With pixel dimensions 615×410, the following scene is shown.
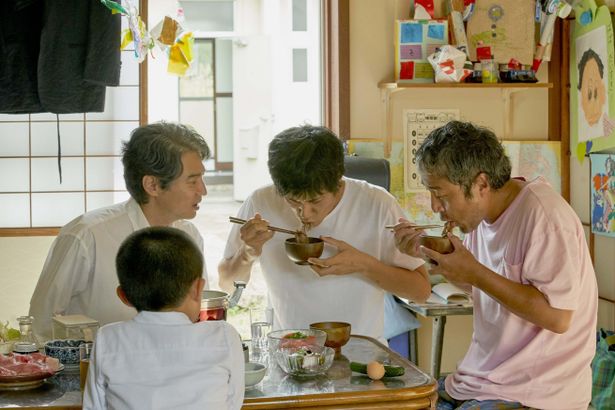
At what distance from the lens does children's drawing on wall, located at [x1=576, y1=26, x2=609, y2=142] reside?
425cm

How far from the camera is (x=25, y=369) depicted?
7.20 feet

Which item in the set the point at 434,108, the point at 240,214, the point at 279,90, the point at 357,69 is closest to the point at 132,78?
the point at 357,69

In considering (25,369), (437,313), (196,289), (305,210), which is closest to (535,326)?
(305,210)

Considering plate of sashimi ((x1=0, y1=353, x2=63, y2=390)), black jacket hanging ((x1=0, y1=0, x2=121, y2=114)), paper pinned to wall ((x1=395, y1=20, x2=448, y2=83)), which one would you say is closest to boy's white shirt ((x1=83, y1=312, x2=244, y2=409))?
plate of sashimi ((x1=0, y1=353, x2=63, y2=390))

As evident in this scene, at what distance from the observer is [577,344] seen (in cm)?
243

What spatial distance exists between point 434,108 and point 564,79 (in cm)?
70

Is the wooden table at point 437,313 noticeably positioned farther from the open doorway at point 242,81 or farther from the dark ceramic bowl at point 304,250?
the open doorway at point 242,81

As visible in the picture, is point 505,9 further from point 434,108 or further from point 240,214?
point 240,214

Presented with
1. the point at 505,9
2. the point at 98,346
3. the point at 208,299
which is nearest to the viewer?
the point at 98,346

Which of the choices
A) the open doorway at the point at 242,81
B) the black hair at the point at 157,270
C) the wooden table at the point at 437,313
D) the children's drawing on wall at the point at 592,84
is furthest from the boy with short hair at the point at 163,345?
the open doorway at the point at 242,81

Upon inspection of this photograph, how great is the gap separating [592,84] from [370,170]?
1.19 m

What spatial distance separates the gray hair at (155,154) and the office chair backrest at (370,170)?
4.83 ft

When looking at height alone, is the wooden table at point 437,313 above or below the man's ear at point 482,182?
below

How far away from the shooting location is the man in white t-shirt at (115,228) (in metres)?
2.67
